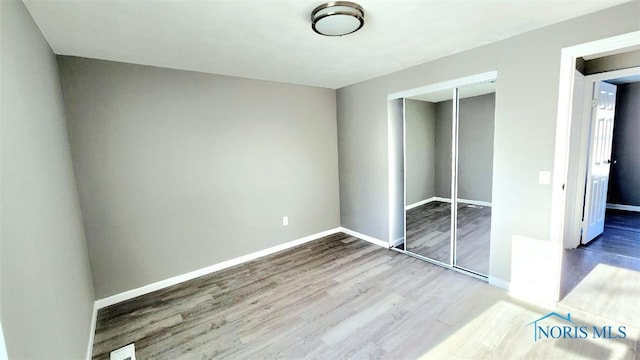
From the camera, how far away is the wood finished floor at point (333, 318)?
76.7 inches

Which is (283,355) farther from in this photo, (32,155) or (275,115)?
(275,115)

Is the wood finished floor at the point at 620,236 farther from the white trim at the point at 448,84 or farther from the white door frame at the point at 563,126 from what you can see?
the white trim at the point at 448,84

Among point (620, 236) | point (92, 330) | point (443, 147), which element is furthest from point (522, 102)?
point (92, 330)

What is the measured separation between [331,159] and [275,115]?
1183 millimetres

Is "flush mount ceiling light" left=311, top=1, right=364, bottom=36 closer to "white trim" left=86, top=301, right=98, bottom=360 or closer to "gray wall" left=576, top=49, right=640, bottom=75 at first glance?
"white trim" left=86, top=301, right=98, bottom=360

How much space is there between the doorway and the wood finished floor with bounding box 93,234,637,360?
1.75 feet

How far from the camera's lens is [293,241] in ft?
13.0

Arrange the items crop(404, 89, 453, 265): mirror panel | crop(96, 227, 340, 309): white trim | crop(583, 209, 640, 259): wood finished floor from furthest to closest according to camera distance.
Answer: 1. crop(404, 89, 453, 265): mirror panel
2. crop(583, 209, 640, 259): wood finished floor
3. crop(96, 227, 340, 309): white trim

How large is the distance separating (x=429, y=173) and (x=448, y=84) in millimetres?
1409

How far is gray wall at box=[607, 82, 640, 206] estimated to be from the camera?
475 cm

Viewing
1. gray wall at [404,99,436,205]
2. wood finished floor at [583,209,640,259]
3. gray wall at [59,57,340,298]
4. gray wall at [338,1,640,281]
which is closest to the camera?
gray wall at [338,1,640,281]

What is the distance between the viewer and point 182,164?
2969 millimetres

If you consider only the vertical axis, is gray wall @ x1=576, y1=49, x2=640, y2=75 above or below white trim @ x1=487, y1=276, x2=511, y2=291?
above

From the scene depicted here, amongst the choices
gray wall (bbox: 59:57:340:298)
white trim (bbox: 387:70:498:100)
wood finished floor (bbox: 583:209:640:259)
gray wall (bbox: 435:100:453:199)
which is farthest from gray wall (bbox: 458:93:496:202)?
gray wall (bbox: 59:57:340:298)
